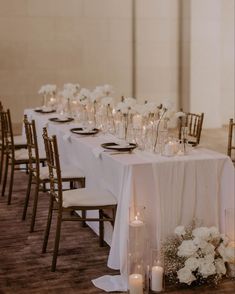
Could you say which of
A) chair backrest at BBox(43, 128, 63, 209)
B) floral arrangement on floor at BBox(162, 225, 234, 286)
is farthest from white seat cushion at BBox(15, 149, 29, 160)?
floral arrangement on floor at BBox(162, 225, 234, 286)

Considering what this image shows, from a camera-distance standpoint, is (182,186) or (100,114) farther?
(100,114)

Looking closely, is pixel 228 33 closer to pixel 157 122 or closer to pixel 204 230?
pixel 157 122

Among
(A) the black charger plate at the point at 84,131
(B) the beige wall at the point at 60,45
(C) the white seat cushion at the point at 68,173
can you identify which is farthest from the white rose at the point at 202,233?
(B) the beige wall at the point at 60,45

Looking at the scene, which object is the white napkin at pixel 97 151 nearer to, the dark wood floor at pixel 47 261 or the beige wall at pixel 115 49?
the dark wood floor at pixel 47 261

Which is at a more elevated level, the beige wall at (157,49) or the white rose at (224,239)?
the beige wall at (157,49)

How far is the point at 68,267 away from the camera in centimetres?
440

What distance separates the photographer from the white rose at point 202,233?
4.05 meters

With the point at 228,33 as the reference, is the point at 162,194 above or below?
below

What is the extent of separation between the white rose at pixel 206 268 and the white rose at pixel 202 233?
15cm

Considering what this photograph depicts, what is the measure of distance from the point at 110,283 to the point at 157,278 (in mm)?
345

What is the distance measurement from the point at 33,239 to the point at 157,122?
1449 mm

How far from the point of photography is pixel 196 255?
405cm

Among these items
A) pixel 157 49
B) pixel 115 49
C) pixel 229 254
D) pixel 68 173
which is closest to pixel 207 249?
pixel 229 254

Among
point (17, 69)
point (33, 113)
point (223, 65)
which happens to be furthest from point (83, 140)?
point (223, 65)
